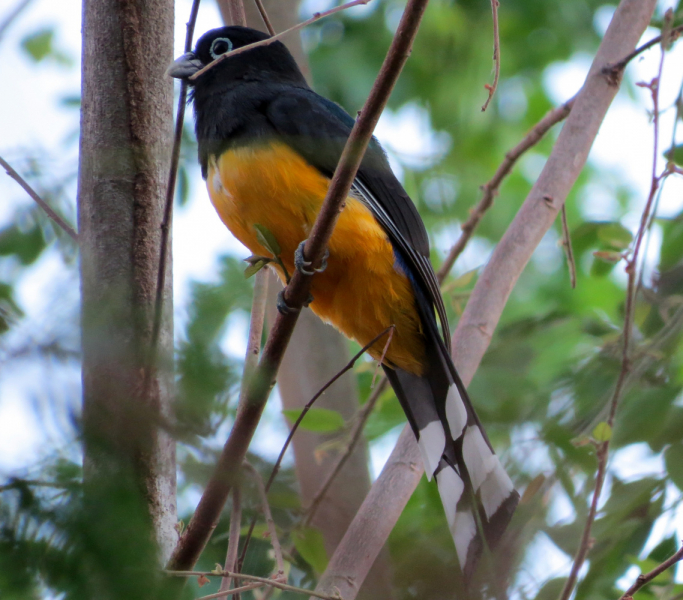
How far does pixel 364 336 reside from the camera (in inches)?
118

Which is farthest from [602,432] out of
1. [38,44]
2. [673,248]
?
[38,44]

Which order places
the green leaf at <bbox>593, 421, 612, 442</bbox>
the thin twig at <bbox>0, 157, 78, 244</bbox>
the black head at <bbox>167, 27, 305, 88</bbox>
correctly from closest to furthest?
the thin twig at <bbox>0, 157, 78, 244</bbox>, the green leaf at <bbox>593, 421, 612, 442</bbox>, the black head at <bbox>167, 27, 305, 88</bbox>

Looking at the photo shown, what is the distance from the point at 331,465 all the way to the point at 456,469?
0.86 metres

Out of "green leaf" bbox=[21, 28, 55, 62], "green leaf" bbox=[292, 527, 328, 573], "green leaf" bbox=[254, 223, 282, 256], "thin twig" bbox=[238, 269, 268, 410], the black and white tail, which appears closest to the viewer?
"green leaf" bbox=[254, 223, 282, 256]

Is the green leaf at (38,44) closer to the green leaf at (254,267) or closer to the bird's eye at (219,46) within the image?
the bird's eye at (219,46)

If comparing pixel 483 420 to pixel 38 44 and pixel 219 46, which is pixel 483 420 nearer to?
pixel 219 46

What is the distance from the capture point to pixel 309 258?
190 cm

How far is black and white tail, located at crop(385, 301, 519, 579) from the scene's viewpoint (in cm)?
240

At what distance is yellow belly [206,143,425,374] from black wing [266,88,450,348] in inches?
1.8

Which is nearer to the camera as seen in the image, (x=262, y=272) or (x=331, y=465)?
(x=262, y=272)

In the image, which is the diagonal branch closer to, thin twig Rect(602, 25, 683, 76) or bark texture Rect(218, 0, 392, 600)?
bark texture Rect(218, 0, 392, 600)

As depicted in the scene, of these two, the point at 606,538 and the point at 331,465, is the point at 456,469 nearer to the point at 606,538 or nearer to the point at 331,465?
the point at 606,538

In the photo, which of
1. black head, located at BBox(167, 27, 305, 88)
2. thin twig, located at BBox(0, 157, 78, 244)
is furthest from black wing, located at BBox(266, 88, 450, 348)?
thin twig, located at BBox(0, 157, 78, 244)

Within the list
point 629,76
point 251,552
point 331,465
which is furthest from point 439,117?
point 251,552
